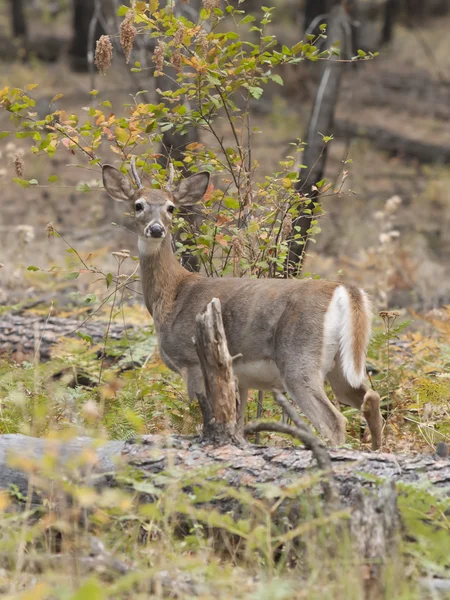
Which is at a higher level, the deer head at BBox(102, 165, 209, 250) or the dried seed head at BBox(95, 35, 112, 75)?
the dried seed head at BBox(95, 35, 112, 75)

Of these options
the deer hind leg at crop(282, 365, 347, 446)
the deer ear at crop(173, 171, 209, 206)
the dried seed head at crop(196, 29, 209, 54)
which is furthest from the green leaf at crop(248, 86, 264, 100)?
the deer hind leg at crop(282, 365, 347, 446)

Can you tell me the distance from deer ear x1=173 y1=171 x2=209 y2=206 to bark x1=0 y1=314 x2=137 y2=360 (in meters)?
1.88

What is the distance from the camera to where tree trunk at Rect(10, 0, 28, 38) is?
76.0ft

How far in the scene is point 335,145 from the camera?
64.1 ft

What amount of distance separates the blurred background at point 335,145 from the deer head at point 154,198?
0.73 meters

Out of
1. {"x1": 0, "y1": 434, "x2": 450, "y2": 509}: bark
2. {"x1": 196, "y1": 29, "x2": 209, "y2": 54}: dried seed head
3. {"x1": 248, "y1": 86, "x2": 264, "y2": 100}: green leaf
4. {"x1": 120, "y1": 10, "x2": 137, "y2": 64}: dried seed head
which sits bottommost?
{"x1": 0, "y1": 434, "x2": 450, "y2": 509}: bark

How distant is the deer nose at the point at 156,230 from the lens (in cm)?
570

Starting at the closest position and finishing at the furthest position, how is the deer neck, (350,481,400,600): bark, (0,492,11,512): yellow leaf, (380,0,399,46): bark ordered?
1. (0,492,11,512): yellow leaf
2. (350,481,400,600): bark
3. the deer neck
4. (380,0,399,46): bark

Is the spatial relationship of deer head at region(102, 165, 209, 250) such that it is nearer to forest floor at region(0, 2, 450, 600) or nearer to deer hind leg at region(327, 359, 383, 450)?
forest floor at region(0, 2, 450, 600)

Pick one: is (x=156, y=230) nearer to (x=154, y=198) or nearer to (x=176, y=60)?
(x=154, y=198)

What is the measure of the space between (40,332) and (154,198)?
2.39m

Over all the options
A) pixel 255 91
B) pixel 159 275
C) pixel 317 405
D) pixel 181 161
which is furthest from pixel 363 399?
pixel 181 161

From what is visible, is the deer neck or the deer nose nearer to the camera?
the deer nose

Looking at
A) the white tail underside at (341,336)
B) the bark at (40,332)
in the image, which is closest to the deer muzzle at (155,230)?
the white tail underside at (341,336)
